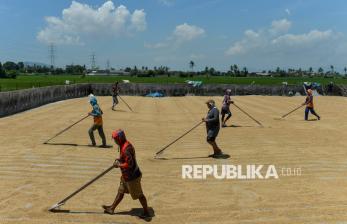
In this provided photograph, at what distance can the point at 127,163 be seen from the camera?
Answer: 22.8 ft

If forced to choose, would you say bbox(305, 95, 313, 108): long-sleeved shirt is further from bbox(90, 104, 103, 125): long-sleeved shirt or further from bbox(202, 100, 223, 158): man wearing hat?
bbox(90, 104, 103, 125): long-sleeved shirt

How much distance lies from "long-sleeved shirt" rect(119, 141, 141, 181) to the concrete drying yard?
2.47ft

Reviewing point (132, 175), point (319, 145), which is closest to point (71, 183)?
point (132, 175)

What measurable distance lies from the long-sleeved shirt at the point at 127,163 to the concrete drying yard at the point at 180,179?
2.47 ft

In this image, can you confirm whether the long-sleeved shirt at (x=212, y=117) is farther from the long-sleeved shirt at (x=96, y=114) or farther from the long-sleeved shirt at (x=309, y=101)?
the long-sleeved shirt at (x=309, y=101)

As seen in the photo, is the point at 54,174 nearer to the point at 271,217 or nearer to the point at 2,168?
the point at 2,168

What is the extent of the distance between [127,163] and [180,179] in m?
2.83

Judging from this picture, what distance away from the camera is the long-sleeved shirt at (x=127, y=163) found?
6945mm

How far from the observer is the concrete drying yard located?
23.7ft

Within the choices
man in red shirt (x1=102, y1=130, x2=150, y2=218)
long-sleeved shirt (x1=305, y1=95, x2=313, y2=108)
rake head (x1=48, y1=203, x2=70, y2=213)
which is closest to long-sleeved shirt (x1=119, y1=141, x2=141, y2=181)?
man in red shirt (x1=102, y1=130, x2=150, y2=218)

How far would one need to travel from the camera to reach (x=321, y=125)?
19016 millimetres

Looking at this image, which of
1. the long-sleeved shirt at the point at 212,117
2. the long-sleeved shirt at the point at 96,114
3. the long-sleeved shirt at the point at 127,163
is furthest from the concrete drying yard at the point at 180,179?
the long-sleeved shirt at the point at 212,117

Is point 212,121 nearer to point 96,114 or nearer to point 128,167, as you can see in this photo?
point 96,114

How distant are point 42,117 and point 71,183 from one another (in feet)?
42.5
